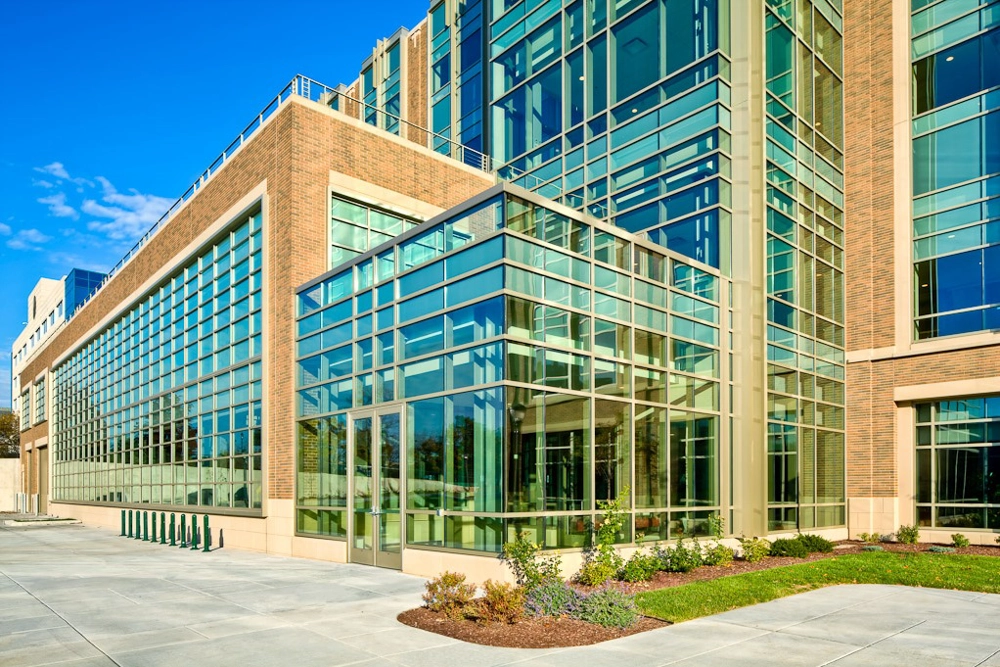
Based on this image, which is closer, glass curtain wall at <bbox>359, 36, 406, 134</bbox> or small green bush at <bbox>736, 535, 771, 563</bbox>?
small green bush at <bbox>736, 535, 771, 563</bbox>

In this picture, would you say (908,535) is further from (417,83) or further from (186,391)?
(417,83)

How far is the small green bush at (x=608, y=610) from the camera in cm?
1065

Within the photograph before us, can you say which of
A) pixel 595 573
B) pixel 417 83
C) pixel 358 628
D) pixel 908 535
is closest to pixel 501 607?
pixel 358 628

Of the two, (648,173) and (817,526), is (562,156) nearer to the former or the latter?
(648,173)

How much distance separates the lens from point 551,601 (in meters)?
11.4

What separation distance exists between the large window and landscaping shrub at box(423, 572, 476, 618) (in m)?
15.3

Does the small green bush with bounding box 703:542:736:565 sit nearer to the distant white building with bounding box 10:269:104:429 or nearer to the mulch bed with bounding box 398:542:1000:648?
the mulch bed with bounding box 398:542:1000:648

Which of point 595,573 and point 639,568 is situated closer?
point 595,573

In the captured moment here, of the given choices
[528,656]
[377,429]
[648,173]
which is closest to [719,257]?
[648,173]

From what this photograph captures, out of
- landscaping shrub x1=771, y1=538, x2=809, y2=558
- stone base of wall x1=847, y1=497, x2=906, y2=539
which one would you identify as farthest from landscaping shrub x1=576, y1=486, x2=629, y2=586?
stone base of wall x1=847, y1=497, x2=906, y2=539

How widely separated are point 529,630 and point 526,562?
3.04 metres

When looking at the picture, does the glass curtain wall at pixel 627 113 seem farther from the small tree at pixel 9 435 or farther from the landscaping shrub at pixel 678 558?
the small tree at pixel 9 435

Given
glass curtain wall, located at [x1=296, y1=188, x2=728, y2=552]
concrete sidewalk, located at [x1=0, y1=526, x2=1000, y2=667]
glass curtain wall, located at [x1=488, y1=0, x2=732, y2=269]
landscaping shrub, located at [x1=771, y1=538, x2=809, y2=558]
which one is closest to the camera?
concrete sidewalk, located at [x1=0, y1=526, x2=1000, y2=667]

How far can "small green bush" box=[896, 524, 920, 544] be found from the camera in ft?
68.5
